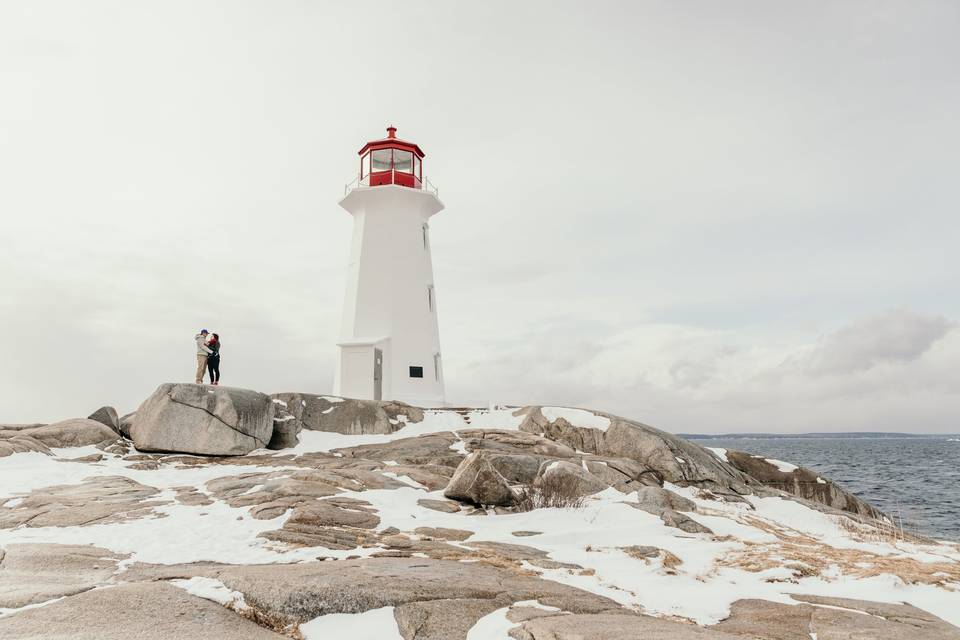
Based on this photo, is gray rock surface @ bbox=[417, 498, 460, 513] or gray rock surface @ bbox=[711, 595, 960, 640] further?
gray rock surface @ bbox=[417, 498, 460, 513]

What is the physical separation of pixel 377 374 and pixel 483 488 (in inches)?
593

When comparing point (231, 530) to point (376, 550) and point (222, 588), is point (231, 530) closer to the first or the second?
point (376, 550)

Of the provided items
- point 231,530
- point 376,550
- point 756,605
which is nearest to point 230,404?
point 231,530

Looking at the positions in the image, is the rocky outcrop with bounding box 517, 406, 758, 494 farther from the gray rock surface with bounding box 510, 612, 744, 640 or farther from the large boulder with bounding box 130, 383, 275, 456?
the gray rock surface with bounding box 510, 612, 744, 640

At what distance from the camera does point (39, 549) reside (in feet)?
26.6

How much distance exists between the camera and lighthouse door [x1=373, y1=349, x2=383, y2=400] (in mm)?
25891

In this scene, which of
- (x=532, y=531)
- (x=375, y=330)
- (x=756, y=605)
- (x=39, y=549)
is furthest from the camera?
(x=375, y=330)

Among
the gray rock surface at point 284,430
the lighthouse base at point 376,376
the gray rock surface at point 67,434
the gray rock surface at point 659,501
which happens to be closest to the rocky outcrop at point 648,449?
the gray rock surface at point 659,501

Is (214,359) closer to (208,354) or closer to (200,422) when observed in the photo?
(208,354)

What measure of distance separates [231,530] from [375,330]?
57.6ft

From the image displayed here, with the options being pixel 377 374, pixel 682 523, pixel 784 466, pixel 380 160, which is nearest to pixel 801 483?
pixel 784 466

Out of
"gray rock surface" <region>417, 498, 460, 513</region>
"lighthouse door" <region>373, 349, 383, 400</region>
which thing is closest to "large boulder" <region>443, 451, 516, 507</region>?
"gray rock surface" <region>417, 498, 460, 513</region>

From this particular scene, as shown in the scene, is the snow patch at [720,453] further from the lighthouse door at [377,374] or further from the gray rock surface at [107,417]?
the gray rock surface at [107,417]

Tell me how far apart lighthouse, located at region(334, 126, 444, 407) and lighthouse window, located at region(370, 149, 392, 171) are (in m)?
0.05
